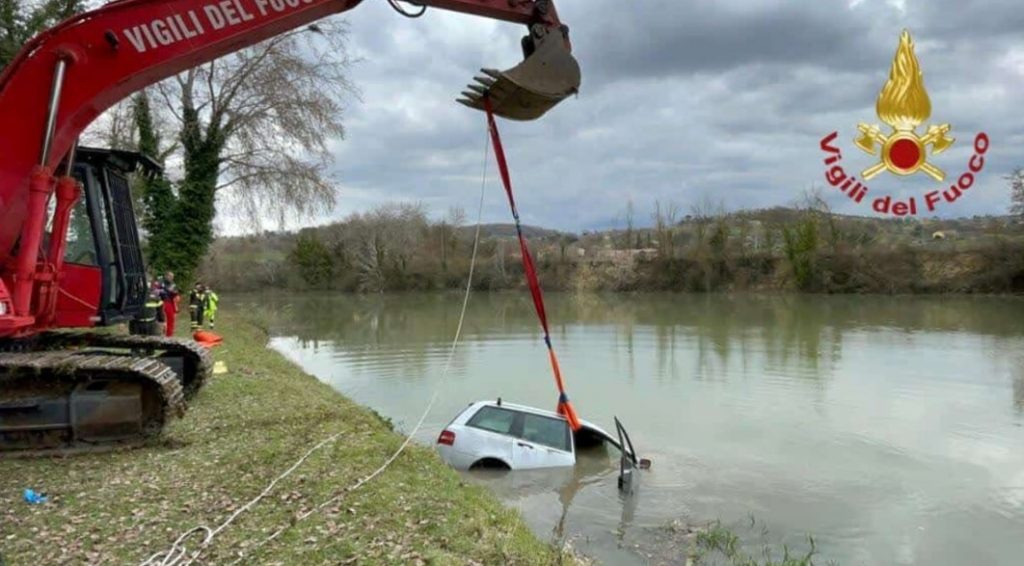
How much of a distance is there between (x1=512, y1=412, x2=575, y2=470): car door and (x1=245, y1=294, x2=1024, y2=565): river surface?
0.25 m

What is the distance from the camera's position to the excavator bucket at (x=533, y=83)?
7234mm

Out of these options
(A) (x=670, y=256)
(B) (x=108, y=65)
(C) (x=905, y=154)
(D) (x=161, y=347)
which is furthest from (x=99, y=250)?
(A) (x=670, y=256)

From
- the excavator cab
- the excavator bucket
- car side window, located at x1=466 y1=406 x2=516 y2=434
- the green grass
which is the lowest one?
the green grass

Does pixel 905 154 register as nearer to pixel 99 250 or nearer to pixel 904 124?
pixel 904 124

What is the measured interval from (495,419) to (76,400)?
649cm

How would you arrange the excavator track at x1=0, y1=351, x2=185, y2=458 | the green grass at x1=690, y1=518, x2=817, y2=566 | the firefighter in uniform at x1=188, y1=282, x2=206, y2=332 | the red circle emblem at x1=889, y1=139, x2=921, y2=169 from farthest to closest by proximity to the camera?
the firefighter in uniform at x1=188, y1=282, x2=206, y2=332 < the green grass at x1=690, y1=518, x2=817, y2=566 < the excavator track at x1=0, y1=351, x2=185, y2=458 < the red circle emblem at x1=889, y1=139, x2=921, y2=169

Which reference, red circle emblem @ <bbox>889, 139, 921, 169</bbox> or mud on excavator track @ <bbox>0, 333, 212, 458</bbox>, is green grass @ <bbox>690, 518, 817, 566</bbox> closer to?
red circle emblem @ <bbox>889, 139, 921, 169</bbox>

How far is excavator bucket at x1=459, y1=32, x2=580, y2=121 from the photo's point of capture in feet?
23.7

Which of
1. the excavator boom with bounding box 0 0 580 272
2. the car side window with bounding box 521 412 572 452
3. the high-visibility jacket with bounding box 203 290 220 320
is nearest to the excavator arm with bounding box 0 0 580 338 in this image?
the excavator boom with bounding box 0 0 580 272

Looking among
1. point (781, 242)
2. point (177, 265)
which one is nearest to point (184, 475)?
point (177, 265)

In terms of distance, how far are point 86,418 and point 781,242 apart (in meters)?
63.2

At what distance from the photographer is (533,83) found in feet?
24.0

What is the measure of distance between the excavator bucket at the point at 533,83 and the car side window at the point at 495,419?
6.24 metres

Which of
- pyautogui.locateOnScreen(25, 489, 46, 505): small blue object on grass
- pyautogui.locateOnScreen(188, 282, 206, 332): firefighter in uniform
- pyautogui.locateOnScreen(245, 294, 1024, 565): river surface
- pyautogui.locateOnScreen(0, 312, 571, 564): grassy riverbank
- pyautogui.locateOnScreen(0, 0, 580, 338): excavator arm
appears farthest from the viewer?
pyautogui.locateOnScreen(188, 282, 206, 332): firefighter in uniform
